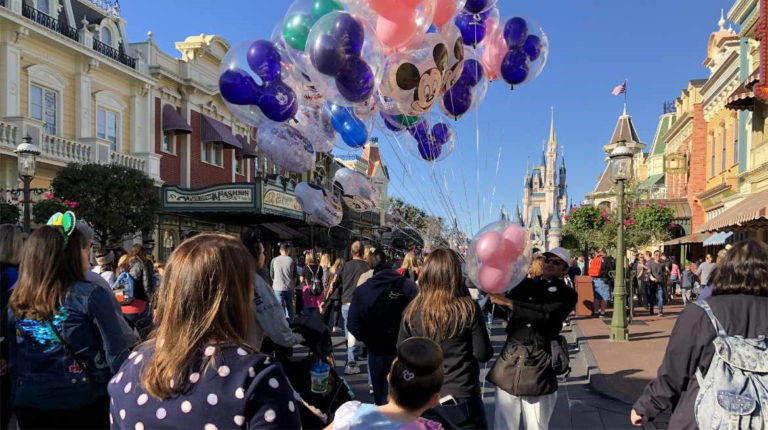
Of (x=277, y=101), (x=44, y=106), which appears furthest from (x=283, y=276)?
(x=44, y=106)

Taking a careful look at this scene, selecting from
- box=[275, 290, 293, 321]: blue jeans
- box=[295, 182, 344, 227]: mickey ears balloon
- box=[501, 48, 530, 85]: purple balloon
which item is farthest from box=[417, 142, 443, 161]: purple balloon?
box=[275, 290, 293, 321]: blue jeans

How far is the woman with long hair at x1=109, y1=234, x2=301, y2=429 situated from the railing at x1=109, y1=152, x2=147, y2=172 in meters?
18.8

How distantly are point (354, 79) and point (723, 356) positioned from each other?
149 inches

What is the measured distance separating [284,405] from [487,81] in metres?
6.27

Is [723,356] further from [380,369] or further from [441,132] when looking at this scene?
[441,132]

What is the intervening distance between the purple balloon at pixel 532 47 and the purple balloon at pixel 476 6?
635mm

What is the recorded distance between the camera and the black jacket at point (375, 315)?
15.4ft

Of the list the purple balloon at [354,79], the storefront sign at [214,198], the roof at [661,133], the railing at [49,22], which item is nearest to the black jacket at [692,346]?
the purple balloon at [354,79]

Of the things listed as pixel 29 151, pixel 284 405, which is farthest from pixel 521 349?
pixel 29 151

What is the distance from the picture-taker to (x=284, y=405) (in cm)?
159

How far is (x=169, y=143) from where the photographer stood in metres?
23.0

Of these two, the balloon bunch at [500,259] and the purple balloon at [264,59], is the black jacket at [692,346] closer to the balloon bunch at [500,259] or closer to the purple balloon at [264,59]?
the balloon bunch at [500,259]

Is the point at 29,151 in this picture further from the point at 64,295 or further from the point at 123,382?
the point at 123,382

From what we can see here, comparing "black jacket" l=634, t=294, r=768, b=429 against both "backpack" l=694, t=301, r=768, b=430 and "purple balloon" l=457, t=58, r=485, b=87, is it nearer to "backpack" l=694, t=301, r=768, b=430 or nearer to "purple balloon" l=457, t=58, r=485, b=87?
"backpack" l=694, t=301, r=768, b=430
